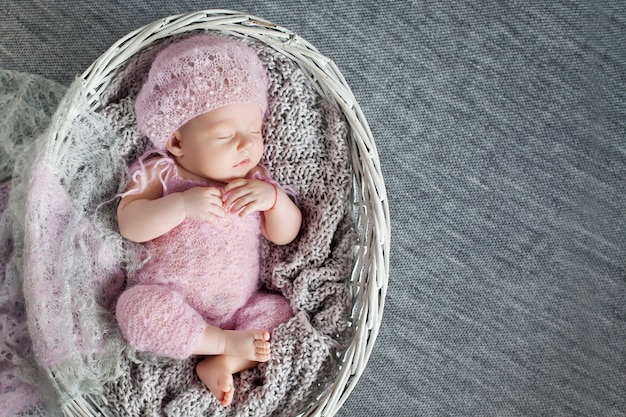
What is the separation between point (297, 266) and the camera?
1.25 m

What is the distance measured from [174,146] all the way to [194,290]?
0.26 metres

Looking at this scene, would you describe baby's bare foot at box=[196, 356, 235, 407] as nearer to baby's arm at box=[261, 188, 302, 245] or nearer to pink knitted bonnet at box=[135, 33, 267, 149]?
baby's arm at box=[261, 188, 302, 245]

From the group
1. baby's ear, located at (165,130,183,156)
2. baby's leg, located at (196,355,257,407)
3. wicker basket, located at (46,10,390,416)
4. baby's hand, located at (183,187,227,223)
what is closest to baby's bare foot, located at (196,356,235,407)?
baby's leg, located at (196,355,257,407)

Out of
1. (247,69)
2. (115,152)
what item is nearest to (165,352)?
(115,152)

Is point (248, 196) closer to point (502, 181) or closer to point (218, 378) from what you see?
point (218, 378)

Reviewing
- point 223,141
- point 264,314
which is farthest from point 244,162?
A: point 264,314

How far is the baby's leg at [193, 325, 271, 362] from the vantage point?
3.80ft

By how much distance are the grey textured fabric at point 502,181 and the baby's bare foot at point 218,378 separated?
442 mm

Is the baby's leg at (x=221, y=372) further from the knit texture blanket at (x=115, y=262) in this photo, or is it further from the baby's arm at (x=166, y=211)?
the baby's arm at (x=166, y=211)

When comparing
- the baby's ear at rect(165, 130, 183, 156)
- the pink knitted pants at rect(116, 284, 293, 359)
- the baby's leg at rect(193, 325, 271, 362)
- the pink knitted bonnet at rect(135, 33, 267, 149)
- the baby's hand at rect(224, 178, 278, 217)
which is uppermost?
the pink knitted bonnet at rect(135, 33, 267, 149)

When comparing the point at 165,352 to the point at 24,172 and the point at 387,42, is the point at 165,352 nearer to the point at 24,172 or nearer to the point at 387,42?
the point at 24,172

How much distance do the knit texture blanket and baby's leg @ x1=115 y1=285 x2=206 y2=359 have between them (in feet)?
0.17

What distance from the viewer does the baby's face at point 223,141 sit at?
1.14 metres

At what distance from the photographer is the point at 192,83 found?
112cm
